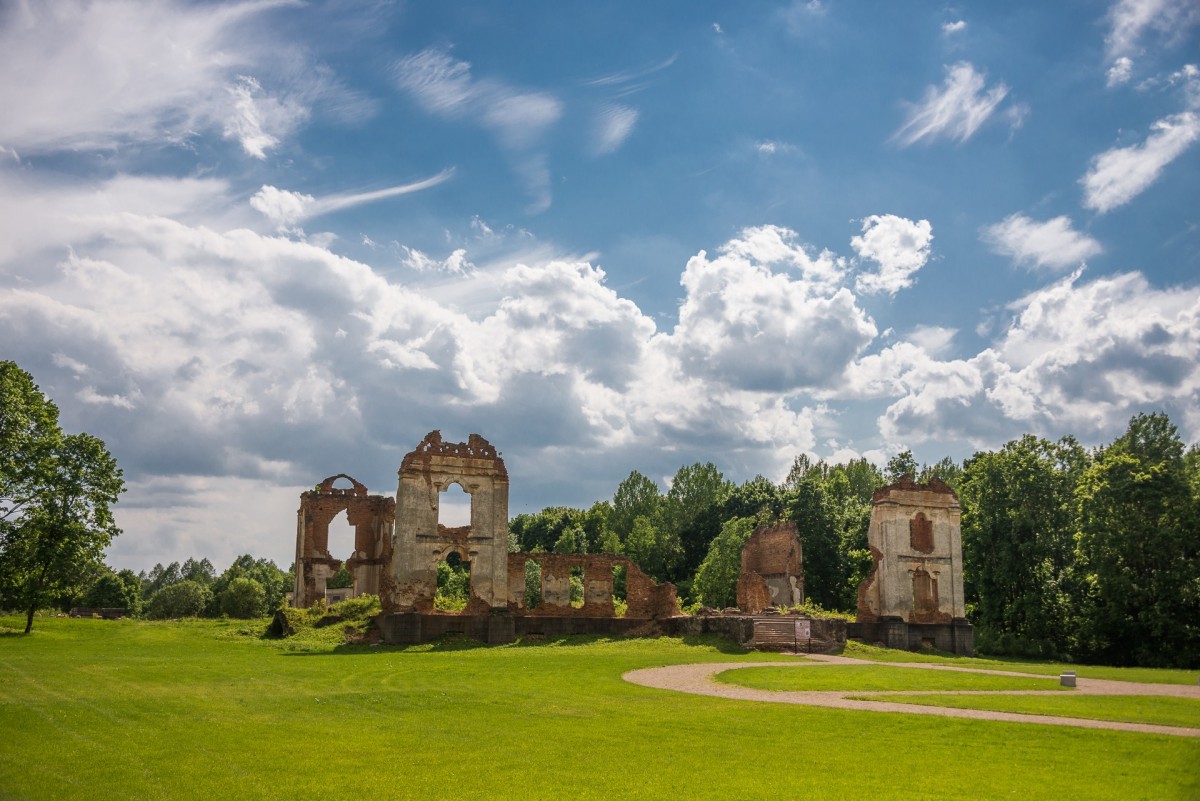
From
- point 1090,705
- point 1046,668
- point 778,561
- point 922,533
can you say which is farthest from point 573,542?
point 1090,705

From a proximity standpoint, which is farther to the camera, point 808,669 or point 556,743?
point 808,669

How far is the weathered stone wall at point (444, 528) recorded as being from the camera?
129 feet

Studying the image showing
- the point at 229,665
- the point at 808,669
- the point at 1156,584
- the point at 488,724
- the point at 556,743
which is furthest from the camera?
the point at 1156,584

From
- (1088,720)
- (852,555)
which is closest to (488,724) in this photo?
(1088,720)

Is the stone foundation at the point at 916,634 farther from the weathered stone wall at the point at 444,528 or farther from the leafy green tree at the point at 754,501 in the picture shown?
the leafy green tree at the point at 754,501

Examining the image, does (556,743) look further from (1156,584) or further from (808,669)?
(1156,584)

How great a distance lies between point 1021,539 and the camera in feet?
153

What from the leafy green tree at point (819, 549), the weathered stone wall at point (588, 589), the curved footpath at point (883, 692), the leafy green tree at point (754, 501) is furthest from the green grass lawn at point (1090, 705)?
the leafy green tree at point (754, 501)

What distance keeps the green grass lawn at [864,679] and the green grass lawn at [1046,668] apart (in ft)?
11.6

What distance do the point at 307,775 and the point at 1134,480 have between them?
36.3 m

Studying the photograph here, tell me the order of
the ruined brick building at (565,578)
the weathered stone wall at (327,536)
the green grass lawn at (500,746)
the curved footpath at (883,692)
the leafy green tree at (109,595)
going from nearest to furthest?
the green grass lawn at (500,746)
the curved footpath at (883,692)
the ruined brick building at (565,578)
the weathered stone wall at (327,536)
the leafy green tree at (109,595)

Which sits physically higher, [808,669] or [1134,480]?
[1134,480]

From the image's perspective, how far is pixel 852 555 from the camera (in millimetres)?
55844

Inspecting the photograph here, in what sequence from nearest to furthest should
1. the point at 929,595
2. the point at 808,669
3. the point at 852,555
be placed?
the point at 808,669 → the point at 929,595 → the point at 852,555
